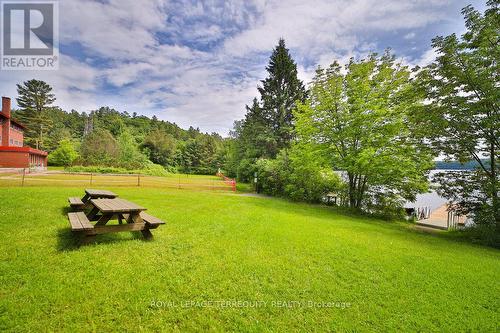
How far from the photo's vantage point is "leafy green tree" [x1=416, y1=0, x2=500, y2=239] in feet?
24.6

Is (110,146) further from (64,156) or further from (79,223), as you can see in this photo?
(79,223)

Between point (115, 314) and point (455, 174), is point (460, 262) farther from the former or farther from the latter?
point (115, 314)

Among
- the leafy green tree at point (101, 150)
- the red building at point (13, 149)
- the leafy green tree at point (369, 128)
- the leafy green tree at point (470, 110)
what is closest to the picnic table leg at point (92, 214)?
the leafy green tree at point (369, 128)

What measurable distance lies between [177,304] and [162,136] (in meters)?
52.1

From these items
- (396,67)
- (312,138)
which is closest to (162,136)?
(312,138)

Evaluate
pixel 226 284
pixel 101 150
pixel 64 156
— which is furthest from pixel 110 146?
pixel 226 284

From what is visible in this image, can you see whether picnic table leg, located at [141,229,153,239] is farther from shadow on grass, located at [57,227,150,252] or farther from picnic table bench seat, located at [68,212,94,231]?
picnic table bench seat, located at [68,212,94,231]

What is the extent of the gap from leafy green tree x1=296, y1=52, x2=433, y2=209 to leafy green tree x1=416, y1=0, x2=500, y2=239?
1.03 m

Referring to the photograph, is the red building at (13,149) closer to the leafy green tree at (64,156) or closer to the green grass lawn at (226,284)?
the leafy green tree at (64,156)

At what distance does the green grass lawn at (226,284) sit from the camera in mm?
2490

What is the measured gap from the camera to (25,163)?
25516mm

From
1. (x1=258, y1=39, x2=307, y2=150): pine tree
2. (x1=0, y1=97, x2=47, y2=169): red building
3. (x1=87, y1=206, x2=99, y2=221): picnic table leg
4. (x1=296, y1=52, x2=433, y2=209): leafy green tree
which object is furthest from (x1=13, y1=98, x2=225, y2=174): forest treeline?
(x1=87, y1=206, x2=99, y2=221): picnic table leg

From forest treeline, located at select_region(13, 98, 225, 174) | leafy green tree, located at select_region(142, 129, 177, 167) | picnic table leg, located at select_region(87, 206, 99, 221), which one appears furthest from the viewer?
leafy green tree, located at select_region(142, 129, 177, 167)

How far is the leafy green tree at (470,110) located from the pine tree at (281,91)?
55.5ft
